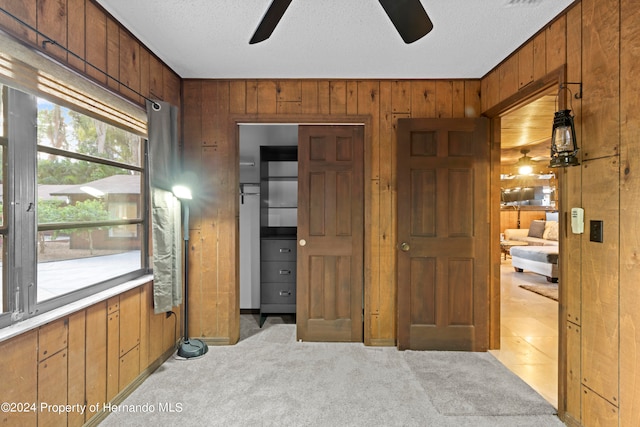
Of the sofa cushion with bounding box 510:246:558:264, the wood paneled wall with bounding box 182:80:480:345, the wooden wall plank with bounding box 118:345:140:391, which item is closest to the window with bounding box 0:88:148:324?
the wooden wall plank with bounding box 118:345:140:391

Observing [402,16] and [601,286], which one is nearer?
[402,16]

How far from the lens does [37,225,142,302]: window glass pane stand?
1649 millimetres

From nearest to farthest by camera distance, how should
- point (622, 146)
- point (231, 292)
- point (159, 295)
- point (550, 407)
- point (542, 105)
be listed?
point (622, 146)
point (550, 407)
point (159, 295)
point (231, 292)
point (542, 105)

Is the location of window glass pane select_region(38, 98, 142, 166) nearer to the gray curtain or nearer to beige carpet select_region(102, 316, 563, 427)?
the gray curtain

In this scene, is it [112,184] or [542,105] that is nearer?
[112,184]

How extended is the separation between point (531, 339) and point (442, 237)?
154 cm

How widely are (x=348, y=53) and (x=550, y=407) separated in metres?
2.96

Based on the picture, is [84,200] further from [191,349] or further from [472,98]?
[472,98]

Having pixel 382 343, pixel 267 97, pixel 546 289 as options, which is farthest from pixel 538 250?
pixel 267 97

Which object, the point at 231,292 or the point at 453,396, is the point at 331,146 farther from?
the point at 453,396

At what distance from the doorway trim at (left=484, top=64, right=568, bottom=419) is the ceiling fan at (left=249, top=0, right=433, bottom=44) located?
1242 millimetres

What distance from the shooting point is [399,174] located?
2.88 m

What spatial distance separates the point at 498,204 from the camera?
2.92m

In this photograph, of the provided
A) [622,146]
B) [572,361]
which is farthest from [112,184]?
[572,361]
